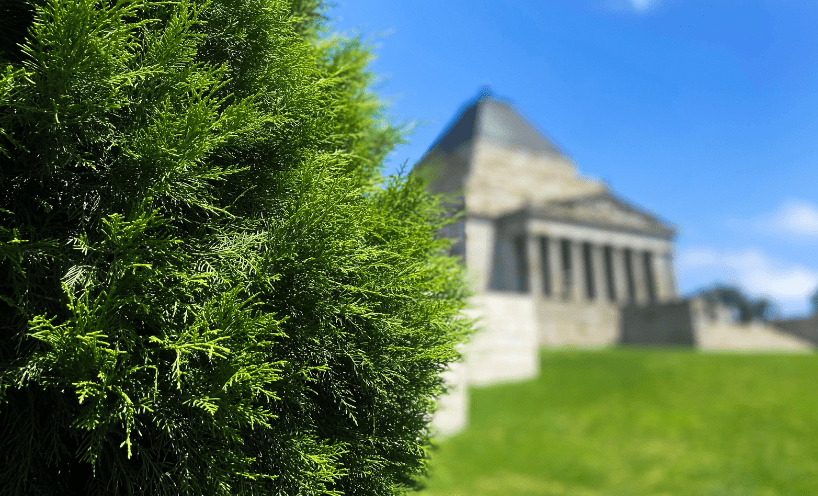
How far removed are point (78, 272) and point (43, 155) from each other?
3.26ft

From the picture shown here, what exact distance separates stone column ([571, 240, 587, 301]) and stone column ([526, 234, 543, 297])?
392 centimetres

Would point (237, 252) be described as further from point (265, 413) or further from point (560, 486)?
point (560, 486)

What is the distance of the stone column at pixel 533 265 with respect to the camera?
51.3 m

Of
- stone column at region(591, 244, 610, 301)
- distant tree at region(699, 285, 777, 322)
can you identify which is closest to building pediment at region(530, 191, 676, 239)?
stone column at region(591, 244, 610, 301)

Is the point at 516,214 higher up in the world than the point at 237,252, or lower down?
higher up

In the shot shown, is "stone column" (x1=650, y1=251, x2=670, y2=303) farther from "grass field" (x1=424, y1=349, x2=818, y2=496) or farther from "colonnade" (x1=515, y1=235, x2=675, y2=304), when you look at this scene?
"grass field" (x1=424, y1=349, x2=818, y2=496)

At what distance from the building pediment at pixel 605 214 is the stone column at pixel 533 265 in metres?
2.37

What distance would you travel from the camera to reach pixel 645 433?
23.0 m

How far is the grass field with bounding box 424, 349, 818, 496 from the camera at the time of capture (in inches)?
718

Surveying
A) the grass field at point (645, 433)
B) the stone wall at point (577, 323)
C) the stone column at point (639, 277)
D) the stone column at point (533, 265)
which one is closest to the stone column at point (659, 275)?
the stone column at point (639, 277)

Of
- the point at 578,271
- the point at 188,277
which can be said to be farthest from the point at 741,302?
the point at 188,277

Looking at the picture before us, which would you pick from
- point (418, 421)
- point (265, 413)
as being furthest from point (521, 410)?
point (265, 413)

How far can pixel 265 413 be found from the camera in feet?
16.2

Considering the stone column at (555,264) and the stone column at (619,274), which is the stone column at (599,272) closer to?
the stone column at (619,274)
